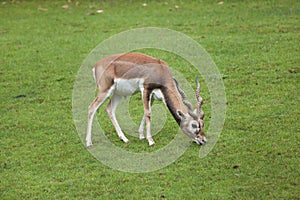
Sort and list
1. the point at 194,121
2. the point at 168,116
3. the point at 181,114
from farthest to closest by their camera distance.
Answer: the point at 168,116
the point at 181,114
the point at 194,121

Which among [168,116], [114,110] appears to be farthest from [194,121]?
[168,116]

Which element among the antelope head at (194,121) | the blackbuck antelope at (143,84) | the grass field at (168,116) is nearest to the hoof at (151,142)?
the blackbuck antelope at (143,84)

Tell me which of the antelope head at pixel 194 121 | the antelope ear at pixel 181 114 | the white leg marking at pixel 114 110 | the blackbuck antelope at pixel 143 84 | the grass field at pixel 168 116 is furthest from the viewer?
the white leg marking at pixel 114 110

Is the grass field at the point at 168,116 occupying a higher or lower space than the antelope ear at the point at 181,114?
lower

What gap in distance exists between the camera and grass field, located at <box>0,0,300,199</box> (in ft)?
27.7

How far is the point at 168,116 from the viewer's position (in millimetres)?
11227

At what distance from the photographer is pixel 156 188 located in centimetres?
830

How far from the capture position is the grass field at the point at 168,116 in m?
8.43

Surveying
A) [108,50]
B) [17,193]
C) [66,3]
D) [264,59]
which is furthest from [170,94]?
[66,3]

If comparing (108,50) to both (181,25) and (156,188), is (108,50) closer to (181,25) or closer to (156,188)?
(181,25)

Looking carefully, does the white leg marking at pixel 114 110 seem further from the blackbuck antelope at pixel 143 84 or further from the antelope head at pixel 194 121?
the antelope head at pixel 194 121

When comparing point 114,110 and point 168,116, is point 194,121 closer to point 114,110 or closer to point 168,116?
point 114,110

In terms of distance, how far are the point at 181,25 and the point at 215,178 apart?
876 centimetres

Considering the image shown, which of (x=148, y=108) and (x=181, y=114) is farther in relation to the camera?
(x=148, y=108)
